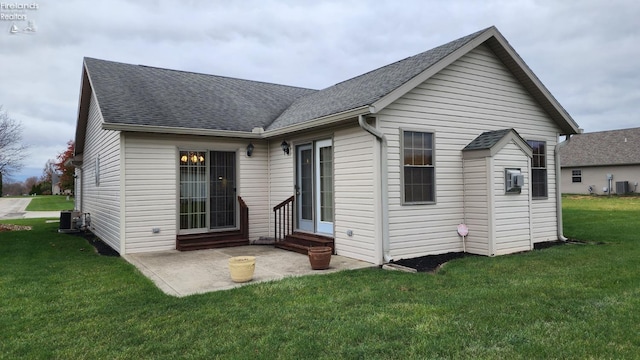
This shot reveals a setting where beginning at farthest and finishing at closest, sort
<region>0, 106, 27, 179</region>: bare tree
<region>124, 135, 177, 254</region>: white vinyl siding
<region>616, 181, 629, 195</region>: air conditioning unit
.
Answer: <region>616, 181, 629, 195</region>: air conditioning unit
<region>0, 106, 27, 179</region>: bare tree
<region>124, 135, 177, 254</region>: white vinyl siding

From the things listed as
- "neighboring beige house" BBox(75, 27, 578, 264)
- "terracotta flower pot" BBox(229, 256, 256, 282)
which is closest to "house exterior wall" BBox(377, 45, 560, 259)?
"neighboring beige house" BBox(75, 27, 578, 264)

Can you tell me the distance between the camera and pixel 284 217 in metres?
8.89

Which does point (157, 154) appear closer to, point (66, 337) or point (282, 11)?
point (66, 337)

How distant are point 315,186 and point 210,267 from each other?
272cm

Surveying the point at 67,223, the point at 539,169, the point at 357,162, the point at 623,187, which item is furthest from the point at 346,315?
the point at 623,187

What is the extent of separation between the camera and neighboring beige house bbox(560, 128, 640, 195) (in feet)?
88.3

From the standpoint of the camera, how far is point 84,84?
36.6 ft

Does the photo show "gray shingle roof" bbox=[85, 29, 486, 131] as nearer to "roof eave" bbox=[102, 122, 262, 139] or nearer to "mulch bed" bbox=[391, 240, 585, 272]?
"roof eave" bbox=[102, 122, 262, 139]

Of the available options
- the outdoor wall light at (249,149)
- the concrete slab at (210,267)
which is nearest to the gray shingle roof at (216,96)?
the outdoor wall light at (249,149)

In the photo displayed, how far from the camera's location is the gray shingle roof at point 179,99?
8422 millimetres

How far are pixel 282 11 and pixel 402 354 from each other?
13.3m

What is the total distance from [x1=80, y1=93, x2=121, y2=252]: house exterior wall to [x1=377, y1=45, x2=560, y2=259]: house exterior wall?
556 cm

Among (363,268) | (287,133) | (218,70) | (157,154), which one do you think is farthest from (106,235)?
(218,70)

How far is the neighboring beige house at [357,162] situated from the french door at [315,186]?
31mm
